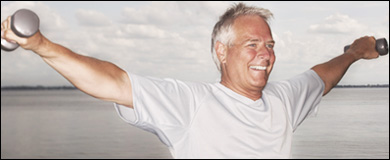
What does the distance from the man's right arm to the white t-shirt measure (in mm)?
45

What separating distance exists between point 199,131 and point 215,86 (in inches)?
8.0

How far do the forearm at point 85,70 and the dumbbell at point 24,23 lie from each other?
0.15 feet

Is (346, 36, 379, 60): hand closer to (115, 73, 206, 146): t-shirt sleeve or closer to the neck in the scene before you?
the neck

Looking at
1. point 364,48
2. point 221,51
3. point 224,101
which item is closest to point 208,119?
point 224,101

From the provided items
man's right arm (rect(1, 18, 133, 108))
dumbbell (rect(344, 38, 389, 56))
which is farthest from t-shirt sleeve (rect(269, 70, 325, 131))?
man's right arm (rect(1, 18, 133, 108))

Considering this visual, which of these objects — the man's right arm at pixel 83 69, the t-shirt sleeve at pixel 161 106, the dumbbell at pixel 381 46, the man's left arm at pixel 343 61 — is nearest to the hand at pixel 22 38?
the man's right arm at pixel 83 69

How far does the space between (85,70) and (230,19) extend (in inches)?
22.2

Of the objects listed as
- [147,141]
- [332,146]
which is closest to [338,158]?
[332,146]

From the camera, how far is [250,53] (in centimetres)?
179

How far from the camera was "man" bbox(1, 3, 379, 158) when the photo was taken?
1613 mm

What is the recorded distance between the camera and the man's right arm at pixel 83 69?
4.66ft

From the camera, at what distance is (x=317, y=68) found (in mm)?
2307

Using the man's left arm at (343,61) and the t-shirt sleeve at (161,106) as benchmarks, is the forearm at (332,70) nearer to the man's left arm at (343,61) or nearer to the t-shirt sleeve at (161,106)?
the man's left arm at (343,61)

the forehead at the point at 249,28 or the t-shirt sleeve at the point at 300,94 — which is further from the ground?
the forehead at the point at 249,28
